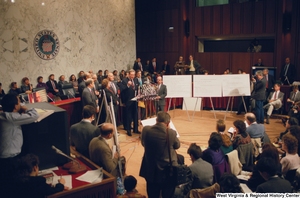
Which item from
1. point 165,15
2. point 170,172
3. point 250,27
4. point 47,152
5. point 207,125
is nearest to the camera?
point 47,152

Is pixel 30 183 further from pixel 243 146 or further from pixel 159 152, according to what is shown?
pixel 243 146

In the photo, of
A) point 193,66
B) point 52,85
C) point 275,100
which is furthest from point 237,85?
point 52,85

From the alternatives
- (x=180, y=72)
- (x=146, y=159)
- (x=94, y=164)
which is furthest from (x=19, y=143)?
(x=180, y=72)

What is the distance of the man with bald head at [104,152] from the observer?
12.8 feet

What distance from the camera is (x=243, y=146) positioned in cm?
472

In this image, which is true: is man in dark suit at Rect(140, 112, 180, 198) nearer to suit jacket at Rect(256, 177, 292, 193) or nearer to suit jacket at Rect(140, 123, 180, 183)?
suit jacket at Rect(140, 123, 180, 183)

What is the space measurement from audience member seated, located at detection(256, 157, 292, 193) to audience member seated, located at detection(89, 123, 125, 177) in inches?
67.7

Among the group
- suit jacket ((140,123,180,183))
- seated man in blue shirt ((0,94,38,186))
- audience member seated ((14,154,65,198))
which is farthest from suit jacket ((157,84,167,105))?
audience member seated ((14,154,65,198))

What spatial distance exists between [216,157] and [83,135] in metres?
1.84

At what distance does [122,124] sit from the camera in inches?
366

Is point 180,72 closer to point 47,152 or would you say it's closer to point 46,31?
point 46,31

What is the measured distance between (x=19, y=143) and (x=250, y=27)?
12772 mm

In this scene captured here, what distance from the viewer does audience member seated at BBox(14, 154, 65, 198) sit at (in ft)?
9.11

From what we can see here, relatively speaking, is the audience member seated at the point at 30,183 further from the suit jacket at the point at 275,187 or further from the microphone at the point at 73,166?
the suit jacket at the point at 275,187
